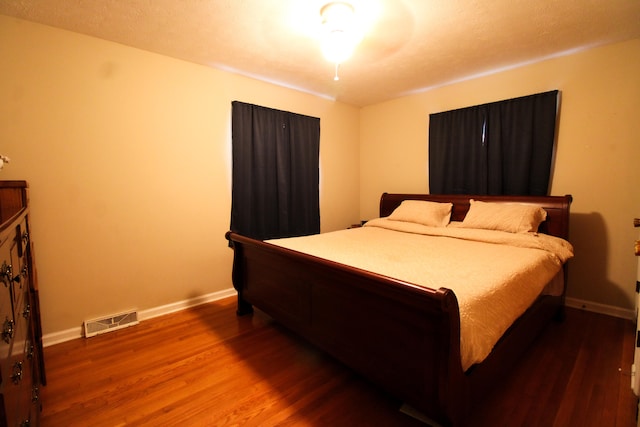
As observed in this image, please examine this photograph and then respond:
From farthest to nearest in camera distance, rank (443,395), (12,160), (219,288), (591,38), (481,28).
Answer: (219,288), (591,38), (481,28), (12,160), (443,395)

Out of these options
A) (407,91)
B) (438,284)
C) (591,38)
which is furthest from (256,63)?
(591,38)

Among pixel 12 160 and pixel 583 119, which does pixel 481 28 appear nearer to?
pixel 583 119

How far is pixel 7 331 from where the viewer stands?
0.80 meters

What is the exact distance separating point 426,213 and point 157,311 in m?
2.74

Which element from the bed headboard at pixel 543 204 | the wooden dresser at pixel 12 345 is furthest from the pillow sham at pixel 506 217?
the wooden dresser at pixel 12 345

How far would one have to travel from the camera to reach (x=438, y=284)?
1.44 meters

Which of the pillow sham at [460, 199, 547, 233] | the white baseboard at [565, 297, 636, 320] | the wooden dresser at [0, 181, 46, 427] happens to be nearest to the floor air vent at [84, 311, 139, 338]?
the wooden dresser at [0, 181, 46, 427]

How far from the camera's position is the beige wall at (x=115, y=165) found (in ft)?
6.81

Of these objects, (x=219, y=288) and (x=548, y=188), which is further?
(x=219, y=288)

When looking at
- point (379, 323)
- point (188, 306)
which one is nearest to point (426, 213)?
point (379, 323)

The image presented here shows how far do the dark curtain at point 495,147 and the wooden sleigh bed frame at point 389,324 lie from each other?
1190mm

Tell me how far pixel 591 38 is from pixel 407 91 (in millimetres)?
1671

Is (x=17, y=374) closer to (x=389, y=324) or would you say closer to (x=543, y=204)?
(x=389, y=324)

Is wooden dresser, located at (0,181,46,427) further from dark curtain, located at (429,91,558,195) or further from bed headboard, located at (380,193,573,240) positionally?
dark curtain, located at (429,91,558,195)
